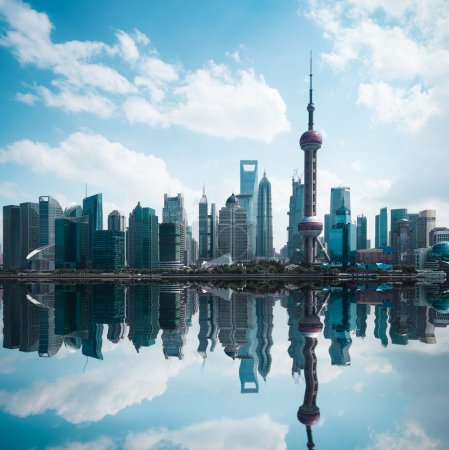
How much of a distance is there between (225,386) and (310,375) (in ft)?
18.6

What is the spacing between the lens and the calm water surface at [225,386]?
16266mm

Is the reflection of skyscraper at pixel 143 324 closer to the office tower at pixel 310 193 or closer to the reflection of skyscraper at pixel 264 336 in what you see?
the reflection of skyscraper at pixel 264 336

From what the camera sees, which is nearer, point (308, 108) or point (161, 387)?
point (161, 387)

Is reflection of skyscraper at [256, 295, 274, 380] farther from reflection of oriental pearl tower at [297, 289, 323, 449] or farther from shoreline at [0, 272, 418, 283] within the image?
shoreline at [0, 272, 418, 283]

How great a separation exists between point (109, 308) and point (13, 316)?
43.2 feet

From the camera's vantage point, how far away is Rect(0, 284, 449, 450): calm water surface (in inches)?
640

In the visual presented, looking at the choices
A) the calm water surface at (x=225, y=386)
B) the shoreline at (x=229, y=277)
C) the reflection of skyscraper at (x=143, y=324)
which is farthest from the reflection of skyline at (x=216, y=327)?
the shoreline at (x=229, y=277)

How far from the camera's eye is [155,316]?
4891 centimetres

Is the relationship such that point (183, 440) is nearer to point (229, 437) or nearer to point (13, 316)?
point (229, 437)

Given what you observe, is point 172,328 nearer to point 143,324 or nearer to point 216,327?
point 143,324

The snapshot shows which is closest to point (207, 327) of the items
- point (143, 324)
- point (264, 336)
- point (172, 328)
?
point (172, 328)

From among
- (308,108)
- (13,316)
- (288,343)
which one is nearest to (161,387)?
(288,343)

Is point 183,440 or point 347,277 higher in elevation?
point 183,440

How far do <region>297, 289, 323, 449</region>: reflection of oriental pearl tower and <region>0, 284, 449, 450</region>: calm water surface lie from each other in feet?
0.33
